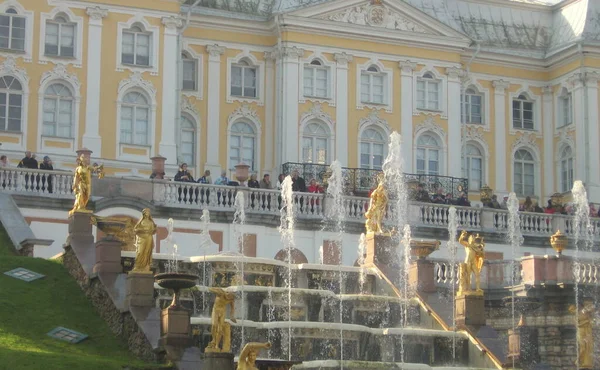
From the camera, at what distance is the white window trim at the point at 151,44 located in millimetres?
61594

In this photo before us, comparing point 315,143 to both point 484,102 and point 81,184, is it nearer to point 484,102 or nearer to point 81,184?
point 484,102

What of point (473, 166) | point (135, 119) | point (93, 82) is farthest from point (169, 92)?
point (473, 166)

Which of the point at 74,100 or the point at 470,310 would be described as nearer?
the point at 470,310

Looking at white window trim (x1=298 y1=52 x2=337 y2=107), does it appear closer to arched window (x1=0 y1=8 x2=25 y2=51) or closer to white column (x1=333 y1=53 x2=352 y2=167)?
white column (x1=333 y1=53 x2=352 y2=167)

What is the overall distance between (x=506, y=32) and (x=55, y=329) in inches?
1719

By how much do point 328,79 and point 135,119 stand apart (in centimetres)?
931

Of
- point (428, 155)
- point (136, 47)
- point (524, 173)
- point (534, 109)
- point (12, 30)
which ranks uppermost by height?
point (12, 30)

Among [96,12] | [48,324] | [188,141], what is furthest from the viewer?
[188,141]

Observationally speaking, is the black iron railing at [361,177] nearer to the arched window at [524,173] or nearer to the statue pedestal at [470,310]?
the arched window at [524,173]

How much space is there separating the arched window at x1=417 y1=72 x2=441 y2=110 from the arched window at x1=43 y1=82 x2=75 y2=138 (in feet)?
51.8

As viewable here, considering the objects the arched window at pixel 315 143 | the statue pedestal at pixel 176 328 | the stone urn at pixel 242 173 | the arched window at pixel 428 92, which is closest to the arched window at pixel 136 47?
the stone urn at pixel 242 173

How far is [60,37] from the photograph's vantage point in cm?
6109

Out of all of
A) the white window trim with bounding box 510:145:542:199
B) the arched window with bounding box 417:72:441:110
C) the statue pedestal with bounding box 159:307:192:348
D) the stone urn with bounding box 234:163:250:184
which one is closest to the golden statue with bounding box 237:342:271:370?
the statue pedestal with bounding box 159:307:192:348

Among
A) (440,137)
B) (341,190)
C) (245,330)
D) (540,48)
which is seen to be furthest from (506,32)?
(245,330)
